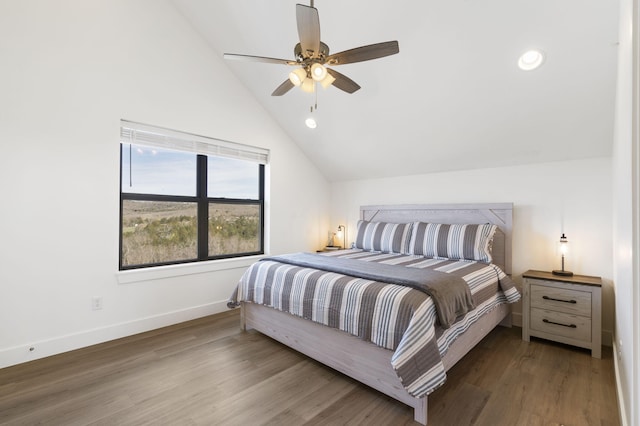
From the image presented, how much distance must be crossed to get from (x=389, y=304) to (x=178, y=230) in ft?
8.31

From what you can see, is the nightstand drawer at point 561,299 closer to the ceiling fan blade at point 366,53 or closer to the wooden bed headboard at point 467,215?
the wooden bed headboard at point 467,215

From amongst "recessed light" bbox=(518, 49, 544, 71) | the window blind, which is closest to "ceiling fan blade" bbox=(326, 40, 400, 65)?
"recessed light" bbox=(518, 49, 544, 71)

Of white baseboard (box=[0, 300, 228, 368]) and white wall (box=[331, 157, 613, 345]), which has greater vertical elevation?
white wall (box=[331, 157, 613, 345])

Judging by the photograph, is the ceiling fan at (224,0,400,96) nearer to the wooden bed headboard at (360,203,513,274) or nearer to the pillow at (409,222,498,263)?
the pillow at (409,222,498,263)

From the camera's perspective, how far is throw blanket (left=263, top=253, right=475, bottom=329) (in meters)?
1.86

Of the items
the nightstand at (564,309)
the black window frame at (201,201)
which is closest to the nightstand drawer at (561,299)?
the nightstand at (564,309)

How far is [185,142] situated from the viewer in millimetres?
3238

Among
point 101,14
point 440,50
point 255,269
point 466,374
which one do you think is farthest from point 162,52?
point 466,374

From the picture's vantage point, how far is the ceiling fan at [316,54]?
171cm

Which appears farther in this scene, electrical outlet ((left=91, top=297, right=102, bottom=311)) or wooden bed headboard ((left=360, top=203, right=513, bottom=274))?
wooden bed headboard ((left=360, top=203, right=513, bottom=274))

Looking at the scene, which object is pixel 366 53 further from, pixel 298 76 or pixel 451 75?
pixel 451 75

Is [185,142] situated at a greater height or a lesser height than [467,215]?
greater

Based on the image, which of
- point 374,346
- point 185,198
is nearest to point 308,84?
point 374,346

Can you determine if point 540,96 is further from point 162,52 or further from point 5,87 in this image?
point 5,87
